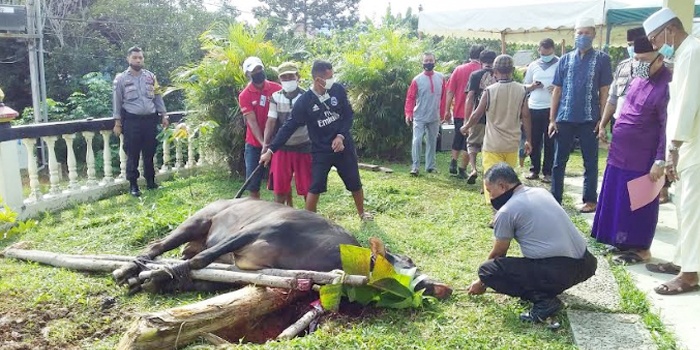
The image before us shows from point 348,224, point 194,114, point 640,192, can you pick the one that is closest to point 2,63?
point 194,114

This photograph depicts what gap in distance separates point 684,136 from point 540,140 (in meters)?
4.74

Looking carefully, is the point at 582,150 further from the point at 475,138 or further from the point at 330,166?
the point at 330,166

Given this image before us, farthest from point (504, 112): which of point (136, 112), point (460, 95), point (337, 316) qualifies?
point (136, 112)

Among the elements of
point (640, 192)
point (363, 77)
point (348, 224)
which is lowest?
point (348, 224)

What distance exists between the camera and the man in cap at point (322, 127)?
6.43m

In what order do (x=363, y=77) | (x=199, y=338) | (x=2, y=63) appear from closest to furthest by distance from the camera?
(x=199, y=338)
(x=363, y=77)
(x=2, y=63)

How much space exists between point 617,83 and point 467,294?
384cm

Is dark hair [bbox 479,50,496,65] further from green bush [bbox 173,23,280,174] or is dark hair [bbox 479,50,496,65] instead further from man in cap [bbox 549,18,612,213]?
green bush [bbox 173,23,280,174]

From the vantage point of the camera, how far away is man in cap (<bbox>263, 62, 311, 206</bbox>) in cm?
684

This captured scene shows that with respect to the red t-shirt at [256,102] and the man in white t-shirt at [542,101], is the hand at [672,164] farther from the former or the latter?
the man in white t-shirt at [542,101]

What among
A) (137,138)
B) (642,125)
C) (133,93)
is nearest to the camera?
(642,125)

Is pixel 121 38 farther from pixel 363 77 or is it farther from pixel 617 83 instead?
pixel 617 83

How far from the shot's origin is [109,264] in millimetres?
5180

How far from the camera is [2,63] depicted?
69.4ft
